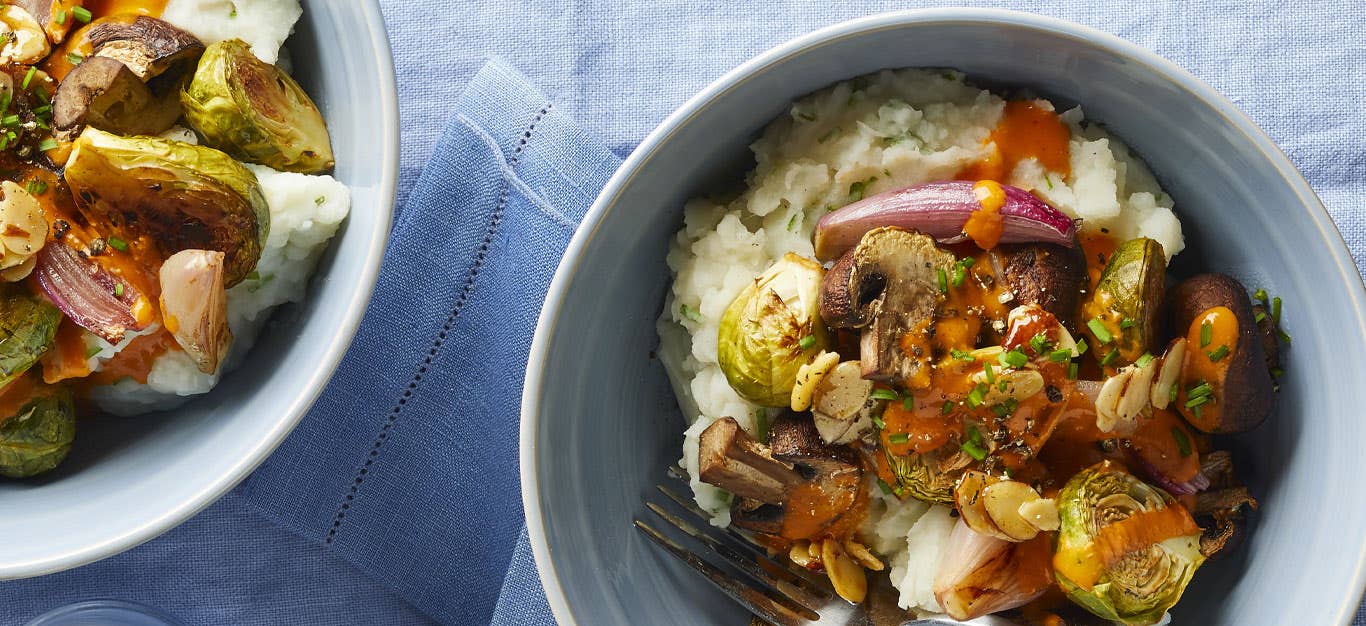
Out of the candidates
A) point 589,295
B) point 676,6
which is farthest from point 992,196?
point 676,6

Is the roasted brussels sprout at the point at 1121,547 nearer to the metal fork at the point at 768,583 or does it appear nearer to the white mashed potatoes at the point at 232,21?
the metal fork at the point at 768,583

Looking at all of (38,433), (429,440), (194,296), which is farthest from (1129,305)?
(38,433)

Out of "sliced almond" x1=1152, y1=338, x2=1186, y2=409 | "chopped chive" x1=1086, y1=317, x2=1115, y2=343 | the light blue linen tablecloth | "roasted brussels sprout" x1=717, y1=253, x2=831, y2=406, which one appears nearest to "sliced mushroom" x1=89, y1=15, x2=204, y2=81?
the light blue linen tablecloth

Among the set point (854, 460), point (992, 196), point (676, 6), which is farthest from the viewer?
point (676, 6)

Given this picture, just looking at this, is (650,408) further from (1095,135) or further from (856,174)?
(1095,135)

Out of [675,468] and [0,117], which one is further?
[675,468]

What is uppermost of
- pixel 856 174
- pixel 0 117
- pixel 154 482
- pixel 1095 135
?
pixel 1095 135

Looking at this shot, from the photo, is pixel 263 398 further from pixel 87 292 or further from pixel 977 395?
pixel 977 395
